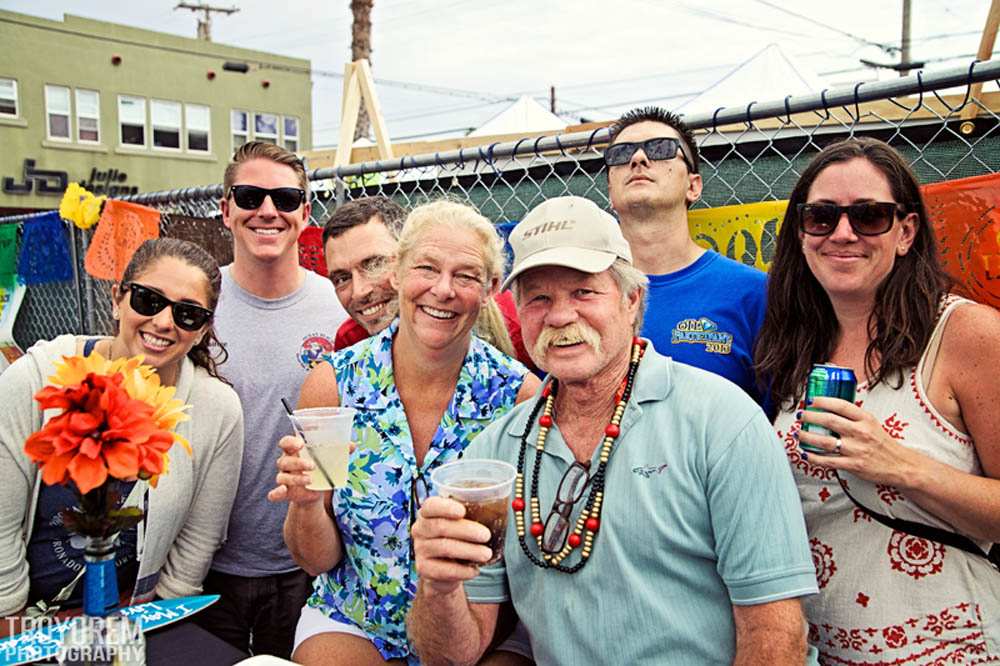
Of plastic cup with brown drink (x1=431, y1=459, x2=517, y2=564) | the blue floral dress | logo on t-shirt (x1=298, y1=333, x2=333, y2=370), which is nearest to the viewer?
plastic cup with brown drink (x1=431, y1=459, x2=517, y2=564)

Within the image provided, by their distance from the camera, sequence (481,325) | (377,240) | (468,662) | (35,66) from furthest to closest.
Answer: (35,66) → (377,240) → (481,325) → (468,662)

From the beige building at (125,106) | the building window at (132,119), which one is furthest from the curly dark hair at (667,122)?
the building window at (132,119)

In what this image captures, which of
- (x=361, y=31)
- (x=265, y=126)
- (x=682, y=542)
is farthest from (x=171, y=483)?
(x=265, y=126)

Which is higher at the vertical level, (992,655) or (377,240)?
(377,240)

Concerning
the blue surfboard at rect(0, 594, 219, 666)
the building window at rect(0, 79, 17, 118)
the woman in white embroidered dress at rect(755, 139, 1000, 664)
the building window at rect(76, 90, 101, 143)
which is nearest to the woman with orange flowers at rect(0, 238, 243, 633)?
the blue surfboard at rect(0, 594, 219, 666)

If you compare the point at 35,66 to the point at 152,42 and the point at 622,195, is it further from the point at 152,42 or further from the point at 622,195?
the point at 622,195

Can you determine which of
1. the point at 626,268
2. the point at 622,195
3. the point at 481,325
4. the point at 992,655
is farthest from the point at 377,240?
the point at 992,655

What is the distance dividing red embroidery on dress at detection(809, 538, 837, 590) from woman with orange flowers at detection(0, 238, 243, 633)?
1.97 meters

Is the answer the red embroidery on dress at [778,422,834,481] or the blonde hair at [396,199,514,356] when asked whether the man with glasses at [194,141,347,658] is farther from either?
the red embroidery on dress at [778,422,834,481]

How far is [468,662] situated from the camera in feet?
7.11

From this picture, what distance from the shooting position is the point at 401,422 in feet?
8.46

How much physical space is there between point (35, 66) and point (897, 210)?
29.5 m

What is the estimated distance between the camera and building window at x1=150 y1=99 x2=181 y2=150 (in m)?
28.4

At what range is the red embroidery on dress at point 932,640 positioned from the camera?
1999 mm
